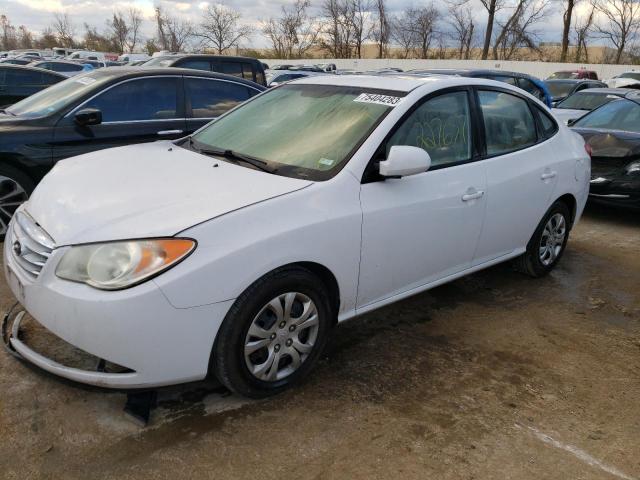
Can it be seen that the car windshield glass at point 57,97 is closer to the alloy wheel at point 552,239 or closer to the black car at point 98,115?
the black car at point 98,115

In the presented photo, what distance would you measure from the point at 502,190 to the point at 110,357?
278 cm

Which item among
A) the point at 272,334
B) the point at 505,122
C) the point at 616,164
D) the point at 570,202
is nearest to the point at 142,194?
the point at 272,334

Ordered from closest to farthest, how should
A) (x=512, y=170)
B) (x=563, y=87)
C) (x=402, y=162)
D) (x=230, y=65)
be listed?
(x=402, y=162), (x=512, y=170), (x=230, y=65), (x=563, y=87)

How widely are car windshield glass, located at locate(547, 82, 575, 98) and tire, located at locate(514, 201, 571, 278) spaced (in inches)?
Result: 429

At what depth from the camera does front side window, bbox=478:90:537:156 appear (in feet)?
12.9

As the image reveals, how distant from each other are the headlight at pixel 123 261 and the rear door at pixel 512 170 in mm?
2272

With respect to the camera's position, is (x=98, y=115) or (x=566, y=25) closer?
(x=98, y=115)

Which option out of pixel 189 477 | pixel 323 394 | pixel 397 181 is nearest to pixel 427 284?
pixel 397 181

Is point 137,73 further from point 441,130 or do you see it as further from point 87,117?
point 441,130

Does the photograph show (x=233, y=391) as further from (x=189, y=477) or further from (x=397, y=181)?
(x=397, y=181)

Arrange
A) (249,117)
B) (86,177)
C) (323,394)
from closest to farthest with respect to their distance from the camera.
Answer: (323,394), (86,177), (249,117)

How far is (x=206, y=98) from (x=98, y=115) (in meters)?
1.33

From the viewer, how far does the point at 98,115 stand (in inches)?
202

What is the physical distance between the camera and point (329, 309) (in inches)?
118
